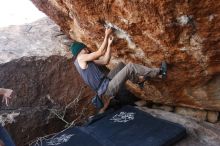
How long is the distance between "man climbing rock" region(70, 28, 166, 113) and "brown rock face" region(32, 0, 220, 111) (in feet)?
0.61

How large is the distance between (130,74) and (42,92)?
2195 millimetres

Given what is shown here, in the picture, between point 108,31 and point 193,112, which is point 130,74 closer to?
point 108,31

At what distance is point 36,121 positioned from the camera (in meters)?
5.82

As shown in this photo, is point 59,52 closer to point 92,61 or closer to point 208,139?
point 92,61

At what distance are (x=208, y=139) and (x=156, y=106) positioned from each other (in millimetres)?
1771

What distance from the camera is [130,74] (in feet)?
15.8

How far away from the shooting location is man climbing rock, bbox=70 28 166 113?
4754 mm

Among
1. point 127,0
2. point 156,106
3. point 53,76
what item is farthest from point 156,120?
point 53,76

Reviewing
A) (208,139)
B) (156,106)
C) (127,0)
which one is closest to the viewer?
(127,0)

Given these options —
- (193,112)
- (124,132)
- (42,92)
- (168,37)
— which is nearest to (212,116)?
(193,112)

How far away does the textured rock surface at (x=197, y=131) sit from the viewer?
14.2 feet

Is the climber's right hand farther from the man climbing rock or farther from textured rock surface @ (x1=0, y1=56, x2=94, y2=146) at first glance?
textured rock surface @ (x1=0, y1=56, x2=94, y2=146)

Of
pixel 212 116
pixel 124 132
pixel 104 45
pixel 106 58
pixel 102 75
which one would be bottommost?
pixel 124 132

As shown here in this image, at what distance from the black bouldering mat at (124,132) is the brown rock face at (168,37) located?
0.68 meters
